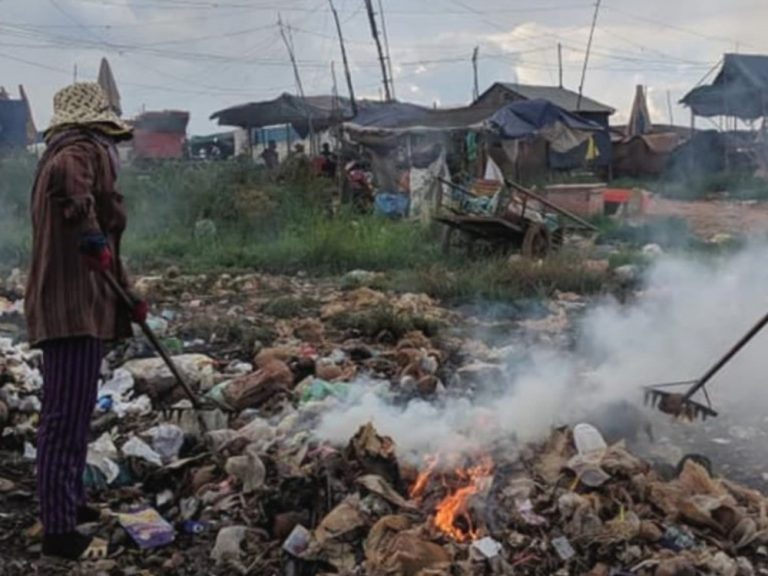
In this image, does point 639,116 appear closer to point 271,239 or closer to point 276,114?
point 276,114

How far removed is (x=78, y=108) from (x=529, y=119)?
47.5ft

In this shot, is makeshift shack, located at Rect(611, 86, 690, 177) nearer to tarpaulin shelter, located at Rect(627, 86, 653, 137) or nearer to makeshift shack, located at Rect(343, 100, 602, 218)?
tarpaulin shelter, located at Rect(627, 86, 653, 137)

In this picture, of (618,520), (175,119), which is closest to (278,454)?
(618,520)

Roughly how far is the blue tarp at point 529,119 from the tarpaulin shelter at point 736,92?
20.3 feet

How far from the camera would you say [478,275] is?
927 centimetres

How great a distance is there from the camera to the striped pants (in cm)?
321

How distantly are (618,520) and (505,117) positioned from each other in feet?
47.6

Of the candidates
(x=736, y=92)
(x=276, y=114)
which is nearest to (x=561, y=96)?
(x=736, y=92)

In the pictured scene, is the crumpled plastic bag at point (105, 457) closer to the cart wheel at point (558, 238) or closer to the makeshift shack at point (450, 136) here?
the cart wheel at point (558, 238)

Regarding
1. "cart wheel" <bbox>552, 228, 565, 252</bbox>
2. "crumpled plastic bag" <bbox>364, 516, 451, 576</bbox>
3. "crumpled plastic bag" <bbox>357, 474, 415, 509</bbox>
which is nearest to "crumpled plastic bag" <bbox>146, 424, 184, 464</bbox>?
"crumpled plastic bag" <bbox>357, 474, 415, 509</bbox>

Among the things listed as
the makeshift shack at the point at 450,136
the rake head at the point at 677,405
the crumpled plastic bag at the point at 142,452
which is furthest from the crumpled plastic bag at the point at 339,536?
the makeshift shack at the point at 450,136

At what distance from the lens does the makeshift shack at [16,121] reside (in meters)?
18.8

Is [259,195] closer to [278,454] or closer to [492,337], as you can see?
[492,337]

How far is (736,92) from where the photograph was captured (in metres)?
22.2
